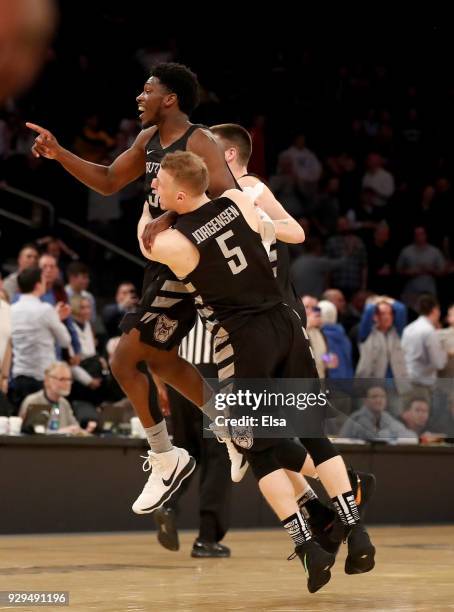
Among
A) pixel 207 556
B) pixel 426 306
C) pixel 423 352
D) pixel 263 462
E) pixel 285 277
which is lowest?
pixel 207 556

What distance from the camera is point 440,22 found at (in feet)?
56.7

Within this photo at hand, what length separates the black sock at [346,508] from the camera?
3.95 m

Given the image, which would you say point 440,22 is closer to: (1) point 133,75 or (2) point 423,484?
(1) point 133,75

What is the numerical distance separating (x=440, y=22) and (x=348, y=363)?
9046 millimetres

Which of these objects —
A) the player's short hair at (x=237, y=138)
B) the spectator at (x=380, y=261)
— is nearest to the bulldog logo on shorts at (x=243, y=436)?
the player's short hair at (x=237, y=138)

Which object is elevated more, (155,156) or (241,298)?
(155,156)

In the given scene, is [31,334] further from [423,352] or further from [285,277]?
[285,277]

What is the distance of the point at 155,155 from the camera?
14.6ft

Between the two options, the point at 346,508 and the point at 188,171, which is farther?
the point at 346,508

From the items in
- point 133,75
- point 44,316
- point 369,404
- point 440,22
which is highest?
point 440,22

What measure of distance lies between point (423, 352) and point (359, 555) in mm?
6502

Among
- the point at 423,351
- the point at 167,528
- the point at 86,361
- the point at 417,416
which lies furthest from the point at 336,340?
the point at 167,528

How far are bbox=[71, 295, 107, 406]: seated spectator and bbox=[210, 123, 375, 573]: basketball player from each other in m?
4.41

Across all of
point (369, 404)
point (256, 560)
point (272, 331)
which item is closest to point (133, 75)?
point (369, 404)
